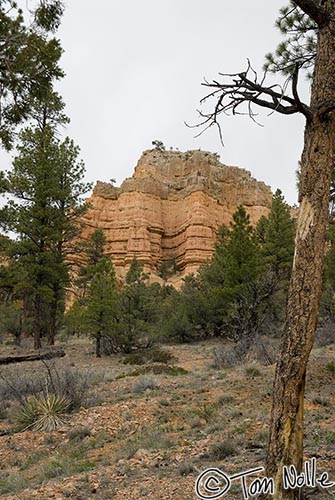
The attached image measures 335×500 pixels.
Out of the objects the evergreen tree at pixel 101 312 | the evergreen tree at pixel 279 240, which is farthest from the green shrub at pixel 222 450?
the evergreen tree at pixel 279 240

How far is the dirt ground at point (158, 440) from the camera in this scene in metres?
4.68

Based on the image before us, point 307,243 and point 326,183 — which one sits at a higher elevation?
point 326,183

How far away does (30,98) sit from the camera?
8969 mm

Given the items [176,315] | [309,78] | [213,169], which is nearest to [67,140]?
[176,315]

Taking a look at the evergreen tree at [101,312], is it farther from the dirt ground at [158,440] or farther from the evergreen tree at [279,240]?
the evergreen tree at [279,240]

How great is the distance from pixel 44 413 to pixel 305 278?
242 inches

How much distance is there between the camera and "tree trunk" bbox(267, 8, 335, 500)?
3479mm

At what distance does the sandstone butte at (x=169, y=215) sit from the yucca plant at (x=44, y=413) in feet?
122

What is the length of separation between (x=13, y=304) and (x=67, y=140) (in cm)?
1180

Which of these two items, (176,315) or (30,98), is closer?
(30,98)

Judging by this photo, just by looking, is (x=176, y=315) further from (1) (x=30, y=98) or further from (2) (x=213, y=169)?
(2) (x=213, y=169)

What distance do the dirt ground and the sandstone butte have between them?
3592 centimetres

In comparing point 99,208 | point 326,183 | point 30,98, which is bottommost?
point 326,183

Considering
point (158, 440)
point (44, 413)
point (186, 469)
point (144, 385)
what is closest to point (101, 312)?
point (144, 385)
